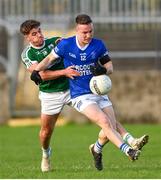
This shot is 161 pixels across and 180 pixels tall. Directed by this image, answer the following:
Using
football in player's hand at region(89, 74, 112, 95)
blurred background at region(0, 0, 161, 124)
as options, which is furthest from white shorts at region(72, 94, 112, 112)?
blurred background at region(0, 0, 161, 124)

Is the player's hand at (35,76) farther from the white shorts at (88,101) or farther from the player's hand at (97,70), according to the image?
the player's hand at (97,70)

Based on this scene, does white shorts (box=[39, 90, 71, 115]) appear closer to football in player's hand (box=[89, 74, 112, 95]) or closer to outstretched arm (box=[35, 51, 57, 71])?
outstretched arm (box=[35, 51, 57, 71])

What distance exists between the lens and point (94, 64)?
14094 mm

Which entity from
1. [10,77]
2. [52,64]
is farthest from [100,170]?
[10,77]

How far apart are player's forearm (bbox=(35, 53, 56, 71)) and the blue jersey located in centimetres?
14

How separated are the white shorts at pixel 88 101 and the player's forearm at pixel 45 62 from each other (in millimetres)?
675

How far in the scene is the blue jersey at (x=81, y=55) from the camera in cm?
1411

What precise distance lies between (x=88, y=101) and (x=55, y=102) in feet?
3.37

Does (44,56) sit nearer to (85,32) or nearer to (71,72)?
(71,72)

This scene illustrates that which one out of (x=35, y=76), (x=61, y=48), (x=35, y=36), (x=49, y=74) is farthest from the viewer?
(x=35, y=36)

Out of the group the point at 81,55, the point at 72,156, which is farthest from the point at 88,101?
the point at 72,156

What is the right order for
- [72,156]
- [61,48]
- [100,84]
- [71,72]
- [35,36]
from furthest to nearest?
1. [72,156]
2. [35,36]
3. [61,48]
4. [71,72]
5. [100,84]

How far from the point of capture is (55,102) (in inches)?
589

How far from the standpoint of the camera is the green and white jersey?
48.8 ft
